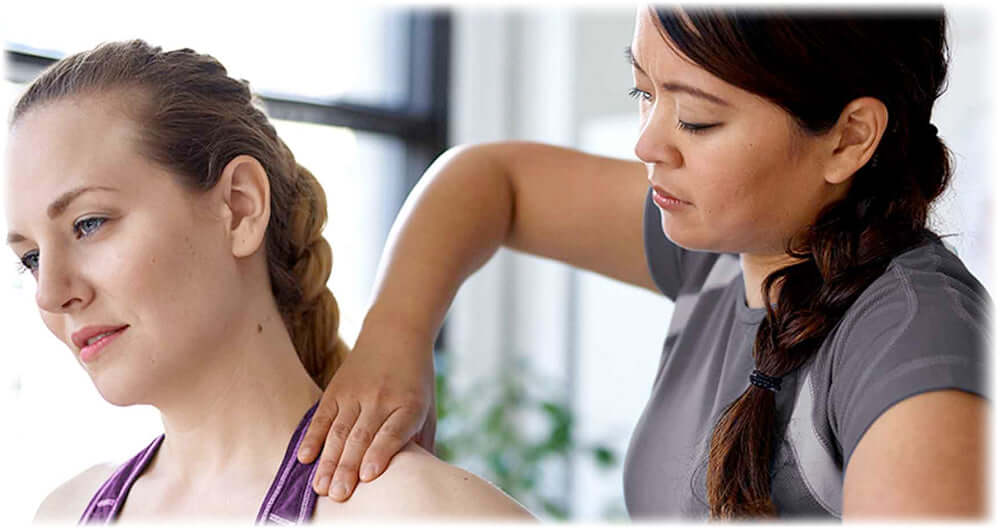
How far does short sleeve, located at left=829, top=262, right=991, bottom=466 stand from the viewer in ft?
2.86

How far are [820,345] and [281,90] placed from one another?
2.47m

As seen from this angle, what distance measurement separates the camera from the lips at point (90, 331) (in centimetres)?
113

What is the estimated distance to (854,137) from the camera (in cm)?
108

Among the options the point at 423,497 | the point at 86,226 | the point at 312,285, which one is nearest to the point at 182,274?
the point at 86,226

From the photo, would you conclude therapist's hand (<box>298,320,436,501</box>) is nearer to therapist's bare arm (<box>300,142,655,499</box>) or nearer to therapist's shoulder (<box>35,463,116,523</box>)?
therapist's bare arm (<box>300,142,655,499</box>)

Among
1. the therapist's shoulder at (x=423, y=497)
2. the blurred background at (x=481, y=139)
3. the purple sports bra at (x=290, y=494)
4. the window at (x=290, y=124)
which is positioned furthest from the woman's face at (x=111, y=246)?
the blurred background at (x=481, y=139)

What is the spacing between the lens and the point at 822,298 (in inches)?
42.6

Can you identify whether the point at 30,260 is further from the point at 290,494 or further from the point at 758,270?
the point at 758,270

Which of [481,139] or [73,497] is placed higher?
[481,139]

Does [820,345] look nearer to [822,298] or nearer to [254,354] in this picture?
[822,298]

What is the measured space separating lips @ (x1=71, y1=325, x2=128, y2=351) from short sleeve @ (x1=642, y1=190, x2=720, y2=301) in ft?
2.44

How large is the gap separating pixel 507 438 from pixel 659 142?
2.45 meters

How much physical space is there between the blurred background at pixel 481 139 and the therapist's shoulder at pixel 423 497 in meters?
1.73

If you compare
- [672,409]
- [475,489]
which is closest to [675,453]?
[672,409]
